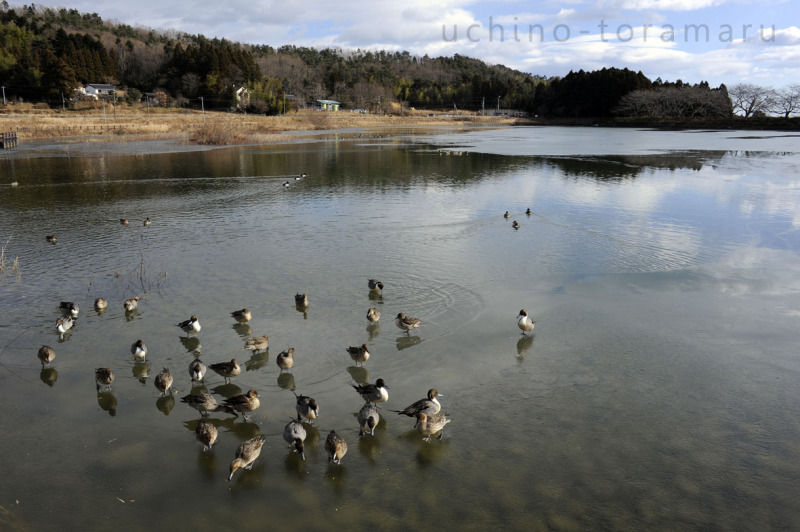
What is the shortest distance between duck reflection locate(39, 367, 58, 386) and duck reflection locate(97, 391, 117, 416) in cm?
103

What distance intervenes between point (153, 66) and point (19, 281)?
443 ft

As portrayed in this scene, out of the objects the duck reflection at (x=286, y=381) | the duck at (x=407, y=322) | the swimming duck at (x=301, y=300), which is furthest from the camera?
the swimming duck at (x=301, y=300)

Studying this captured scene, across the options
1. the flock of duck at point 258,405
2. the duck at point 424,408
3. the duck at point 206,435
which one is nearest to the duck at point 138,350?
the flock of duck at point 258,405

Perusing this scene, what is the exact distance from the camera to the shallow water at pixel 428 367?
663 centimetres

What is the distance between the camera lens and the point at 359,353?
969 centimetres

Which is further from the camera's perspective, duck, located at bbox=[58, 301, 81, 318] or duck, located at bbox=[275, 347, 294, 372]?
duck, located at bbox=[58, 301, 81, 318]

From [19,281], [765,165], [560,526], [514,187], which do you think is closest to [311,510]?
[560,526]

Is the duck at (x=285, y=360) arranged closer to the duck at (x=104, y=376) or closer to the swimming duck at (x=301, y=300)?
the duck at (x=104, y=376)

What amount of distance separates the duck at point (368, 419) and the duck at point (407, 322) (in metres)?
3.06

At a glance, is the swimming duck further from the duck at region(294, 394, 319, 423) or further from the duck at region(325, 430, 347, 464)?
the duck at region(325, 430, 347, 464)

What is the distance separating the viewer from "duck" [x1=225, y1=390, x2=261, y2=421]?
317 inches

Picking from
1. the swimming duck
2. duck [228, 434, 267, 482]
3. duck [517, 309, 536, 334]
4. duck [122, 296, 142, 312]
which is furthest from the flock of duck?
duck [517, 309, 536, 334]

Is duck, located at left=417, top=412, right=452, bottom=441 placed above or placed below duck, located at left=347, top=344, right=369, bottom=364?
below

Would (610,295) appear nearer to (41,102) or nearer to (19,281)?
(19,281)
